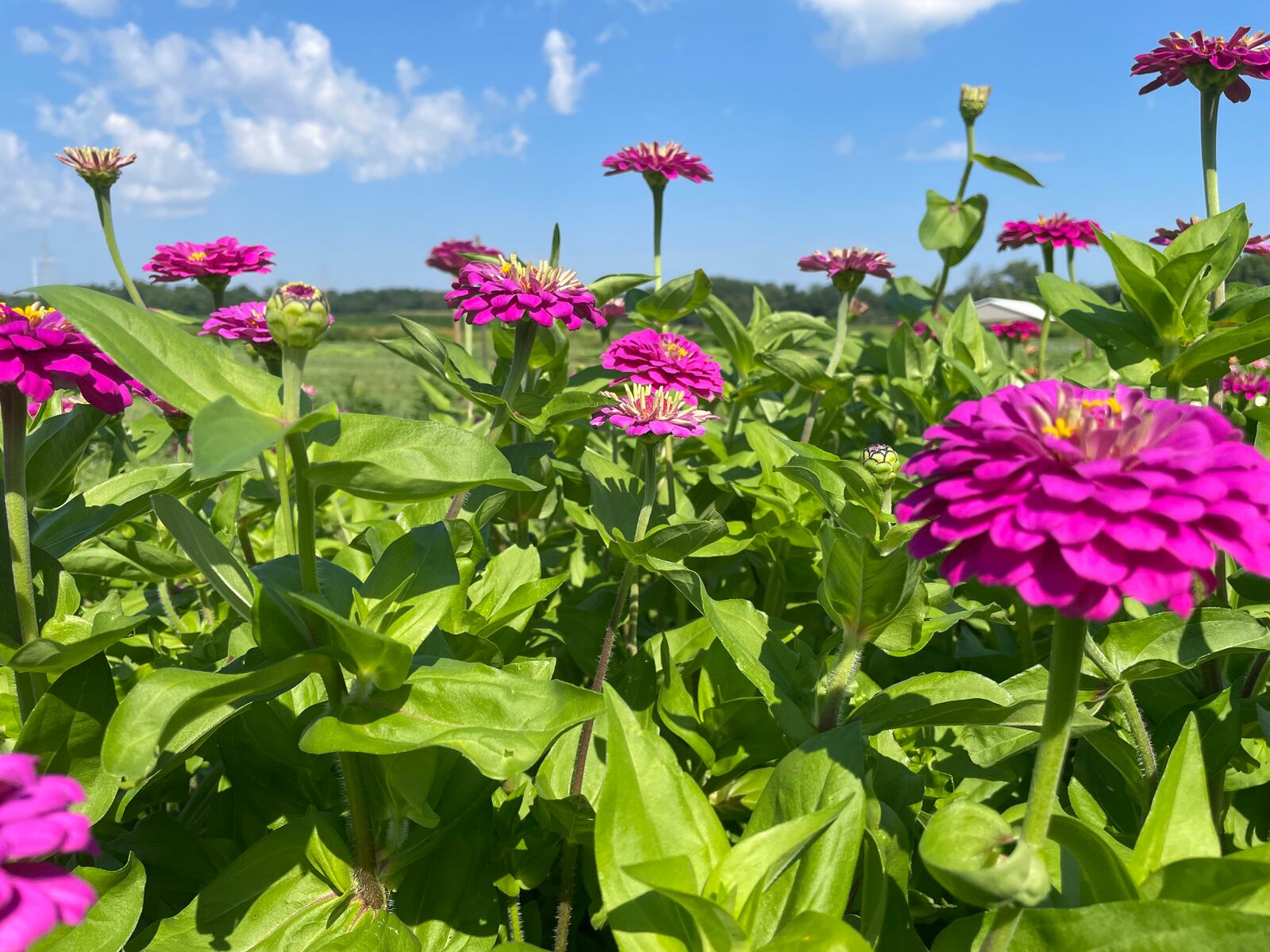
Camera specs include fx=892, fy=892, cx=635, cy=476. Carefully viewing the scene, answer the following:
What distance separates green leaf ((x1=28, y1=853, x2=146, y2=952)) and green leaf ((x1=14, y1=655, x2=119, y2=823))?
0.09m

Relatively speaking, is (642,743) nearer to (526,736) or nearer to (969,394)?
(526,736)

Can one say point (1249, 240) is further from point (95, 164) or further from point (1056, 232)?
point (95, 164)

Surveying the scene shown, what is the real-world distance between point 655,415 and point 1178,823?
130 centimetres

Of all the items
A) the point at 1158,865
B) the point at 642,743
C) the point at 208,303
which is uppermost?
the point at 208,303

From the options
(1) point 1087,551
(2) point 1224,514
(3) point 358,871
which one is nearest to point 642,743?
(3) point 358,871

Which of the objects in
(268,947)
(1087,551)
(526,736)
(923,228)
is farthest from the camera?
(923,228)

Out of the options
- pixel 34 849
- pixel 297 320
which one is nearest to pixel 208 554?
pixel 297 320

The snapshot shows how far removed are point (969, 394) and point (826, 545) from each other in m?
2.11

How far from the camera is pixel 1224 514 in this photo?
2.91ft

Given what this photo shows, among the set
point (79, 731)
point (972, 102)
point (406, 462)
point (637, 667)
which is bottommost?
point (637, 667)

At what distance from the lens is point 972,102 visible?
3.56 m

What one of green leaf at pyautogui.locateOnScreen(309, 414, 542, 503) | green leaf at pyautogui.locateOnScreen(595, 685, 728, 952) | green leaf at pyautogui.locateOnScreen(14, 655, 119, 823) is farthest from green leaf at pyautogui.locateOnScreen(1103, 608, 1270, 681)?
green leaf at pyautogui.locateOnScreen(14, 655, 119, 823)

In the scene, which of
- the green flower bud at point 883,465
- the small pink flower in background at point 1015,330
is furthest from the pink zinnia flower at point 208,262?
the small pink flower in background at point 1015,330

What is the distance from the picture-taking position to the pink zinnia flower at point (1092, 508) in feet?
2.79
